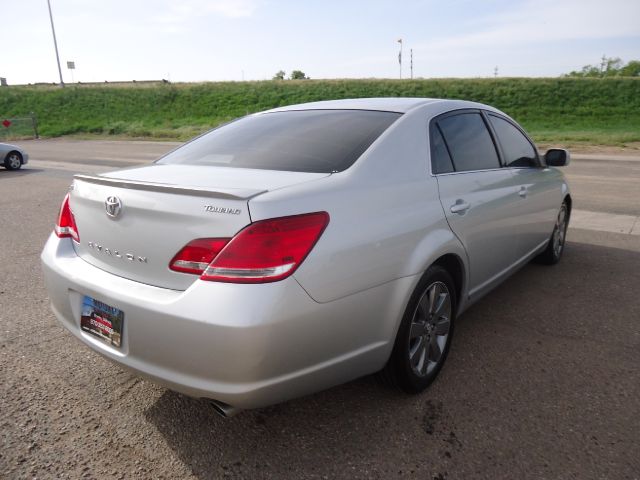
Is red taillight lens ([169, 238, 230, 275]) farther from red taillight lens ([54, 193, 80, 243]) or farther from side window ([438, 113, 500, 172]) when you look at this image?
side window ([438, 113, 500, 172])

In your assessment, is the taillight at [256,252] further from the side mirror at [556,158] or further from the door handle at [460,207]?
the side mirror at [556,158]

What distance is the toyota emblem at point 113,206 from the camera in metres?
2.31

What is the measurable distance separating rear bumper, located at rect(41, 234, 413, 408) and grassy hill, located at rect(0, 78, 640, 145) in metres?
26.4

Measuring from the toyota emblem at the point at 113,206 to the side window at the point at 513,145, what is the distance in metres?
2.75

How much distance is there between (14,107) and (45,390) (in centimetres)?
5185

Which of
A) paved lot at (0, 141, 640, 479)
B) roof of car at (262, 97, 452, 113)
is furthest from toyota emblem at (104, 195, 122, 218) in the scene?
roof of car at (262, 97, 452, 113)

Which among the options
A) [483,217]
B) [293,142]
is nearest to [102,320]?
[293,142]

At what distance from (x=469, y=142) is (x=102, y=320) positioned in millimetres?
2460

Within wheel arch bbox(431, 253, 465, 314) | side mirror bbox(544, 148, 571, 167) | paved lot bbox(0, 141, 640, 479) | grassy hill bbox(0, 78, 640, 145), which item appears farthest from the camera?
grassy hill bbox(0, 78, 640, 145)

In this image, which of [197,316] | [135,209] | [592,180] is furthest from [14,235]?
[592,180]

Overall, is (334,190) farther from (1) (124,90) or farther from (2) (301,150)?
(1) (124,90)

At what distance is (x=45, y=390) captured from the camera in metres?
2.84

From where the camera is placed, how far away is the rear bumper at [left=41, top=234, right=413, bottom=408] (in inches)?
76.1

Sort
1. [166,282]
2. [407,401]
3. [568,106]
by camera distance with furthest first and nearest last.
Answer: [568,106]
[407,401]
[166,282]
